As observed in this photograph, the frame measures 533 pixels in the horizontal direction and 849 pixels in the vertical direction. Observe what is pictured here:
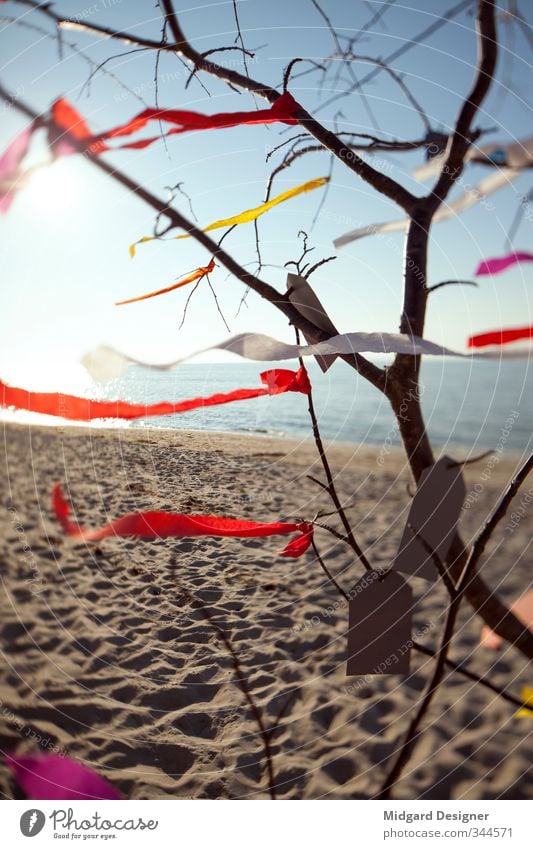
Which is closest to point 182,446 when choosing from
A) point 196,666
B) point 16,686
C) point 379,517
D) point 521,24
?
point 521,24

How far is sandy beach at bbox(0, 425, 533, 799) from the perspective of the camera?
73cm

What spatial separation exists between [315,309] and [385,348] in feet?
0.20

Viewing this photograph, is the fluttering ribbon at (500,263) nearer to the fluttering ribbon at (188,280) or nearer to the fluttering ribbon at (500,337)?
the fluttering ribbon at (500,337)

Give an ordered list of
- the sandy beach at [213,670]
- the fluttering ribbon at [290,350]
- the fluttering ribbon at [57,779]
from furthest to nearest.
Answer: the sandy beach at [213,670], the fluttering ribbon at [57,779], the fluttering ribbon at [290,350]

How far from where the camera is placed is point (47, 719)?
0.96 meters

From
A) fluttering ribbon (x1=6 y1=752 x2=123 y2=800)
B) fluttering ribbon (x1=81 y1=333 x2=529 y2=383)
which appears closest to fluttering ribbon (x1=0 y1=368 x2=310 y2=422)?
fluttering ribbon (x1=81 y1=333 x2=529 y2=383)

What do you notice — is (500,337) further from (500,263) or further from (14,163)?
(14,163)

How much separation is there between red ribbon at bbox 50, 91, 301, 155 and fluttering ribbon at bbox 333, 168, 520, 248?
0.11 metres

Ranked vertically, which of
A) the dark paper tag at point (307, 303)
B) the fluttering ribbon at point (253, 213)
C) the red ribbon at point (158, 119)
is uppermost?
the red ribbon at point (158, 119)

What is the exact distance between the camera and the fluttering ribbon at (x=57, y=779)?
54cm

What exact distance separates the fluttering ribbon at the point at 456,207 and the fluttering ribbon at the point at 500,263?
6cm

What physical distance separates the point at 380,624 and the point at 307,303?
0.86 feet

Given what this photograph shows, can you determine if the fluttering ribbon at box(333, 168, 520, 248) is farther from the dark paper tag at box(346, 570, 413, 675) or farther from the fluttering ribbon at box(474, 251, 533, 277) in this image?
the dark paper tag at box(346, 570, 413, 675)

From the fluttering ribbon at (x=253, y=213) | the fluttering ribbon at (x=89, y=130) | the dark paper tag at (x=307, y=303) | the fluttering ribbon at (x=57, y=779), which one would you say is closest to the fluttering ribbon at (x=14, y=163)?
the fluttering ribbon at (x=89, y=130)
